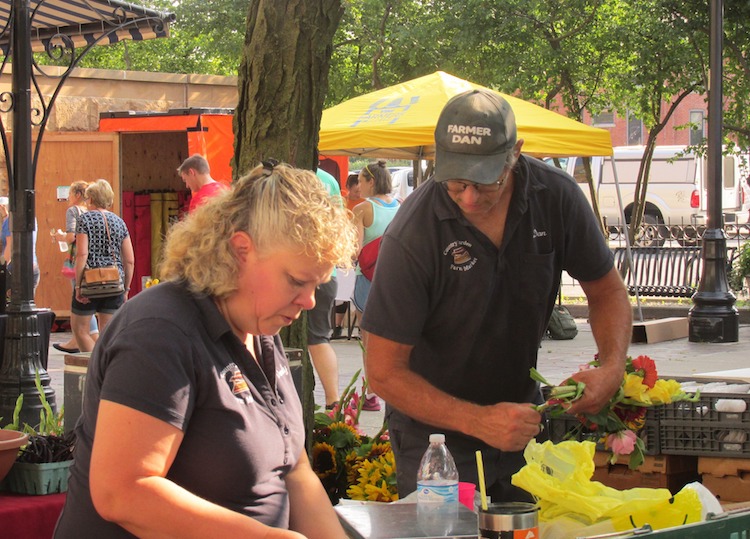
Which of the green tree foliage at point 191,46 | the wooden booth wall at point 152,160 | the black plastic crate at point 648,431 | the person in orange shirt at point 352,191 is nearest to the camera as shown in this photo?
the black plastic crate at point 648,431

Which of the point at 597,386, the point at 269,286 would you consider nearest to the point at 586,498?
the point at 597,386

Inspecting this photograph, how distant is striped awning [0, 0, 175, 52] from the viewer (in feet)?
29.4

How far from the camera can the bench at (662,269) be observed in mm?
15938

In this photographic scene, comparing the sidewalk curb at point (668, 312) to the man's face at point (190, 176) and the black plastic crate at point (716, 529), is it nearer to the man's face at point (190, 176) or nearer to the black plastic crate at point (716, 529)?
the man's face at point (190, 176)

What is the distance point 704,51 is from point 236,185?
14977mm

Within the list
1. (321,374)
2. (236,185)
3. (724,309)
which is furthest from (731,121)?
(236,185)

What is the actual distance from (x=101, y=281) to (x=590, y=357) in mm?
4739

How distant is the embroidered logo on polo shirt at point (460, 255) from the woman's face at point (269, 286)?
2.81 feet

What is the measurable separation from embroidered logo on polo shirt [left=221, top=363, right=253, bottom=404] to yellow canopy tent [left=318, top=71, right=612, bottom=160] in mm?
7710

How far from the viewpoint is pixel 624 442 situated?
3352mm

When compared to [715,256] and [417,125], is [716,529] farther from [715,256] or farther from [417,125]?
[715,256]

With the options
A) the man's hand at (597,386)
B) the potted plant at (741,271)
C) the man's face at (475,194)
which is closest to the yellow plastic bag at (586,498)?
the man's hand at (597,386)

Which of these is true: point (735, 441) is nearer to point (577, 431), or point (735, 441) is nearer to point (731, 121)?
point (577, 431)

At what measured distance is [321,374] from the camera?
7441 mm
